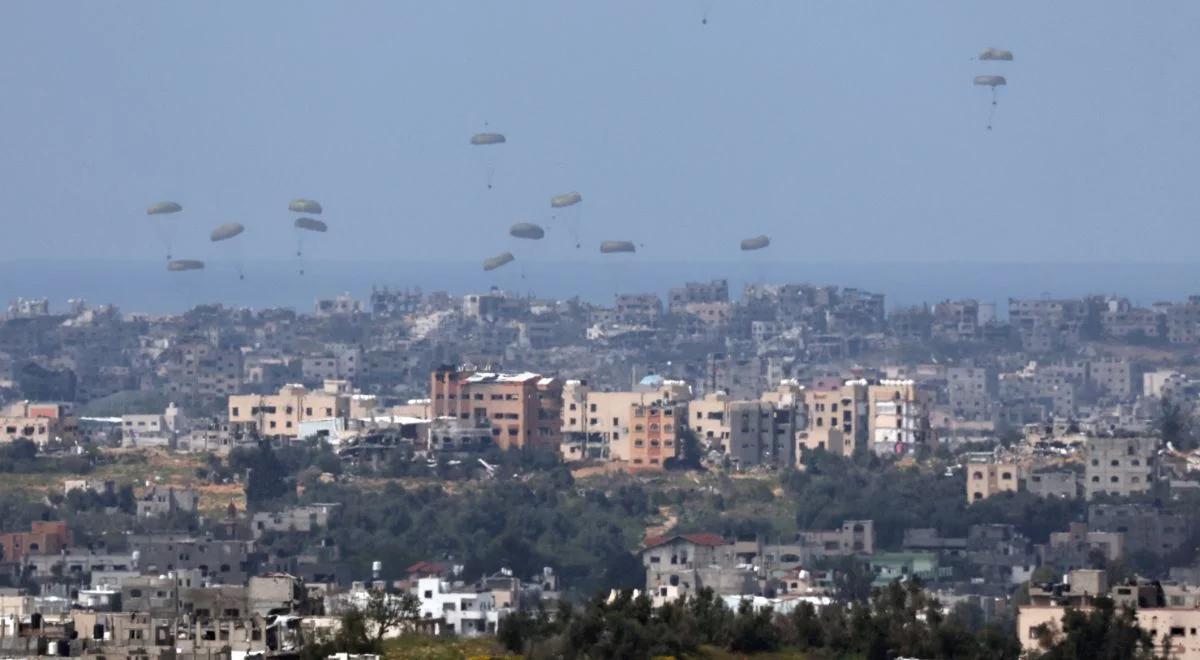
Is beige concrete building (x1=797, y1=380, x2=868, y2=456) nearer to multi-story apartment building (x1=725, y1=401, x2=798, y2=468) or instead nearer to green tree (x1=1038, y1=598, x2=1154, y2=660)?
multi-story apartment building (x1=725, y1=401, x2=798, y2=468)

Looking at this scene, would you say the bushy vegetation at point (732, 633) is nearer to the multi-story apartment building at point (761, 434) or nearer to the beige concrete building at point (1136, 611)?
the beige concrete building at point (1136, 611)

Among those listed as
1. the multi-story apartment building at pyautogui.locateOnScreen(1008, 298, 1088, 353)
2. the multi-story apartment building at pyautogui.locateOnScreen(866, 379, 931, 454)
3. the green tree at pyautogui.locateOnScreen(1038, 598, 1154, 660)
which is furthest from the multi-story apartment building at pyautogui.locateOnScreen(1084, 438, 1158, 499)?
the multi-story apartment building at pyautogui.locateOnScreen(1008, 298, 1088, 353)

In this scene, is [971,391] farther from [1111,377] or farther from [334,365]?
[334,365]

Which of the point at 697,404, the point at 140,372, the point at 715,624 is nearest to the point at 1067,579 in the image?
the point at 715,624

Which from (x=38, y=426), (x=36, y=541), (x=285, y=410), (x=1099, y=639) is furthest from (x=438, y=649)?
(x=285, y=410)

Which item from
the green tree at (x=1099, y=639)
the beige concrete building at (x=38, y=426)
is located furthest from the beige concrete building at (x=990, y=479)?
the green tree at (x=1099, y=639)

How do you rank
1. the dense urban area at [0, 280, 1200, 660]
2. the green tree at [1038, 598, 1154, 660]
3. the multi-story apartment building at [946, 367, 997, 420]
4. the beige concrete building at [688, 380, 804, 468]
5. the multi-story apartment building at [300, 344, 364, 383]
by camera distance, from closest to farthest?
the green tree at [1038, 598, 1154, 660] → the dense urban area at [0, 280, 1200, 660] → the beige concrete building at [688, 380, 804, 468] → the multi-story apartment building at [946, 367, 997, 420] → the multi-story apartment building at [300, 344, 364, 383]
